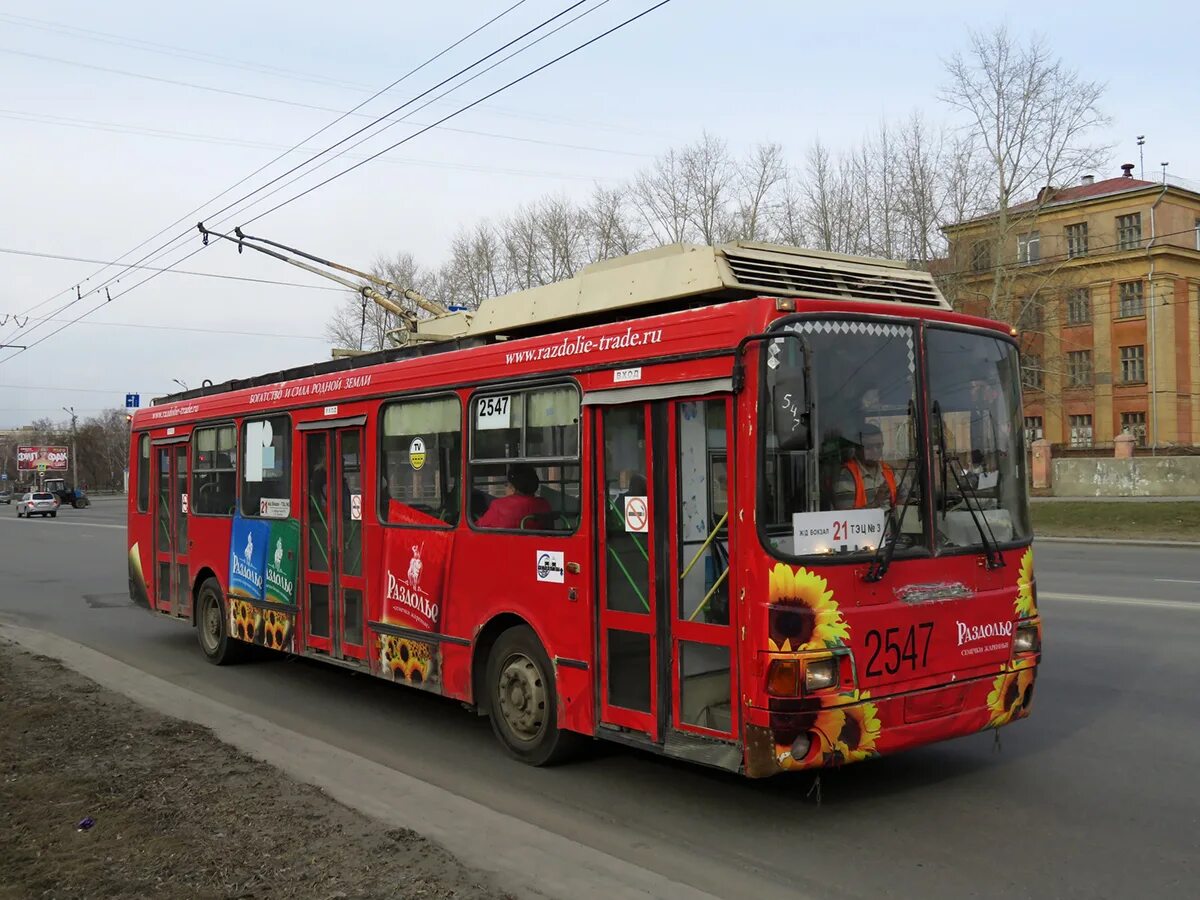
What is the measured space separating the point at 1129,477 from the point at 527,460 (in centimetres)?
3712

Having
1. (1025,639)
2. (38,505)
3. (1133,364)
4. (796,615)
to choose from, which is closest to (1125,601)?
(1025,639)

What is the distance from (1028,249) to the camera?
4950 centimetres

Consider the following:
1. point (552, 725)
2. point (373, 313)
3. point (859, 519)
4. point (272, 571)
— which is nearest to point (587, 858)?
point (552, 725)

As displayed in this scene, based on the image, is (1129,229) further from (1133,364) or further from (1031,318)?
(1031,318)

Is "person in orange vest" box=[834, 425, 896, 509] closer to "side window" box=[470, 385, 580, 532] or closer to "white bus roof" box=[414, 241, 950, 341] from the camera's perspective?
"white bus roof" box=[414, 241, 950, 341]

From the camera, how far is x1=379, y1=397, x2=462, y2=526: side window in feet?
25.5

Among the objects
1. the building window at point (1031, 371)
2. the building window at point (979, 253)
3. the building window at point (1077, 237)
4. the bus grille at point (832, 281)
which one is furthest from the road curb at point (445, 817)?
the building window at point (1077, 237)

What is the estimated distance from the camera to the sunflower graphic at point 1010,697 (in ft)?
20.0

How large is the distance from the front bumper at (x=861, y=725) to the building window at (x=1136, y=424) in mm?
56112

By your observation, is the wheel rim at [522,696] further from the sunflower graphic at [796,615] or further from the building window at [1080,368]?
the building window at [1080,368]

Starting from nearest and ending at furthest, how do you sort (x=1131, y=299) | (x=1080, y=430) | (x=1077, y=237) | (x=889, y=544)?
(x=889, y=544)
(x=1131, y=299)
(x=1077, y=237)
(x=1080, y=430)

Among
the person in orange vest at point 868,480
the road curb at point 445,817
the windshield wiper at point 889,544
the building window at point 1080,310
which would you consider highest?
the building window at point 1080,310

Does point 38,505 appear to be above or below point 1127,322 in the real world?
below

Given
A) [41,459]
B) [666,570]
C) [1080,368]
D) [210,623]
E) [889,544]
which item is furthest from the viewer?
[41,459]
